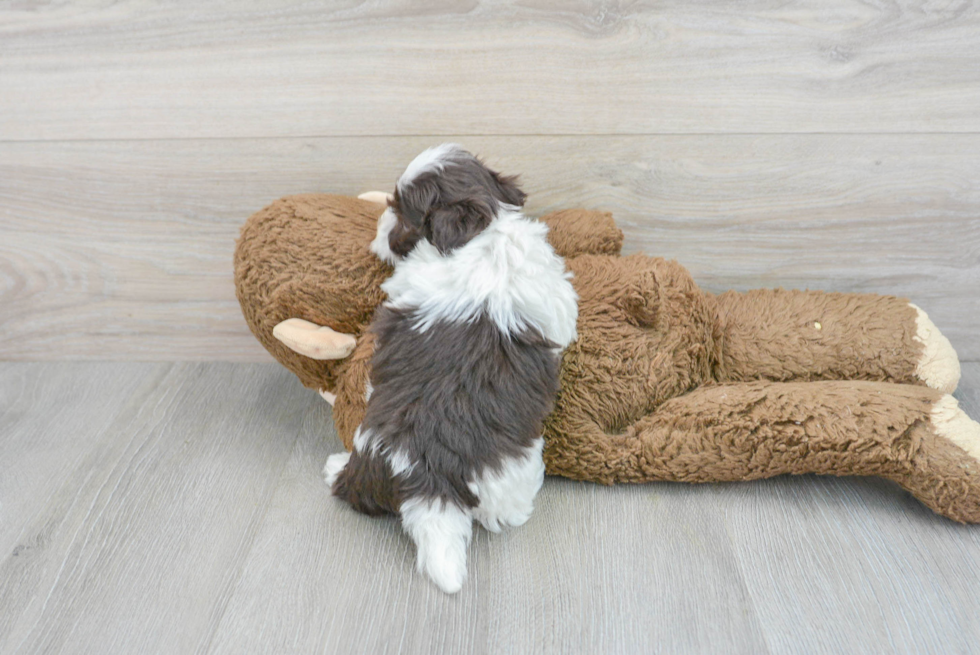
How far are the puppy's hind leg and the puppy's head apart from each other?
0.99 feet

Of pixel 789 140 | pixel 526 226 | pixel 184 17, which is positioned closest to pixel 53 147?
pixel 184 17

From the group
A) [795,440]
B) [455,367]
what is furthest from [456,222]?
[795,440]

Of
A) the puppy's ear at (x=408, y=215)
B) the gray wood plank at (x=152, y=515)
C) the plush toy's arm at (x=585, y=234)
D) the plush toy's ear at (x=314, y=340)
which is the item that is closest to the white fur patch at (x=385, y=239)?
the puppy's ear at (x=408, y=215)

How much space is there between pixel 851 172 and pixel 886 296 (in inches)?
7.7

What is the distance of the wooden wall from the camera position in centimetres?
100

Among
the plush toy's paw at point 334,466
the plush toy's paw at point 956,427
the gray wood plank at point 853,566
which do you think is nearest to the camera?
the gray wood plank at point 853,566

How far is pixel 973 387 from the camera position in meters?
1.15

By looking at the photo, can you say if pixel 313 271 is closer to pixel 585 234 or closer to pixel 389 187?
pixel 389 187

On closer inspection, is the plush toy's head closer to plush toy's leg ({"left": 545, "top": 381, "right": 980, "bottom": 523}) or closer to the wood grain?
the wood grain

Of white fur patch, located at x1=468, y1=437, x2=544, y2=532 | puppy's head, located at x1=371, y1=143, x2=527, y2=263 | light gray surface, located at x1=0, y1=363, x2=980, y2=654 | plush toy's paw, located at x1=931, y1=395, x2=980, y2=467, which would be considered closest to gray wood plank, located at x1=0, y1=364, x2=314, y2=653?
light gray surface, located at x1=0, y1=363, x2=980, y2=654

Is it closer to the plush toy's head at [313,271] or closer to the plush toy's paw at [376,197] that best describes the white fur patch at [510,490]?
the plush toy's head at [313,271]

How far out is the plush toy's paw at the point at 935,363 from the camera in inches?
39.0

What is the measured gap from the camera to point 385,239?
0.91 meters

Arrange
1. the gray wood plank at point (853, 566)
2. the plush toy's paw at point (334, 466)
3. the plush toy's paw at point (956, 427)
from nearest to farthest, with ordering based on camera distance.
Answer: the gray wood plank at point (853, 566)
the plush toy's paw at point (956, 427)
the plush toy's paw at point (334, 466)
